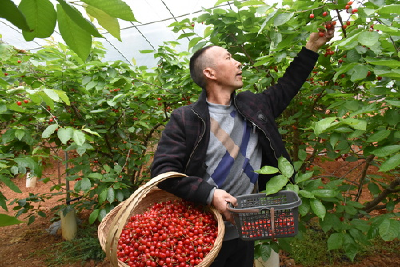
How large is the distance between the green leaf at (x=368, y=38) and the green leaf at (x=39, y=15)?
0.94m

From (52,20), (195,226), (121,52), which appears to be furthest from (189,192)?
(121,52)

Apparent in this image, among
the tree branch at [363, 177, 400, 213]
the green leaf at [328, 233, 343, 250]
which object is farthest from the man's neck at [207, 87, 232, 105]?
the tree branch at [363, 177, 400, 213]

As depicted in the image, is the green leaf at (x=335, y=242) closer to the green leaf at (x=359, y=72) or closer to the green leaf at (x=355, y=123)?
the green leaf at (x=355, y=123)

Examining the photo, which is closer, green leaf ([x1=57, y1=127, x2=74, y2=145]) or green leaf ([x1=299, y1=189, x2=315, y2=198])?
Result: green leaf ([x1=299, y1=189, x2=315, y2=198])

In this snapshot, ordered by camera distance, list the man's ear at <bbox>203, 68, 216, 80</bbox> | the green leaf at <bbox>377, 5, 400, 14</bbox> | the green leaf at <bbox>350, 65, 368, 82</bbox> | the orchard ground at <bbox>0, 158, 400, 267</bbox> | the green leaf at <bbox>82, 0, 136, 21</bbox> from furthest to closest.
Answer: the orchard ground at <bbox>0, 158, 400, 267</bbox> → the man's ear at <bbox>203, 68, 216, 80</bbox> → the green leaf at <bbox>350, 65, 368, 82</bbox> → the green leaf at <bbox>377, 5, 400, 14</bbox> → the green leaf at <bbox>82, 0, 136, 21</bbox>

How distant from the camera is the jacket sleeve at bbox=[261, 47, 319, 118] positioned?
1623mm

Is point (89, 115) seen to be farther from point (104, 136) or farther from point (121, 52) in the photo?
point (121, 52)

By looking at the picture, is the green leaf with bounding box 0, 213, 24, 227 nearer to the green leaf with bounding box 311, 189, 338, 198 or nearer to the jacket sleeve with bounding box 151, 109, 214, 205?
the jacket sleeve with bounding box 151, 109, 214, 205

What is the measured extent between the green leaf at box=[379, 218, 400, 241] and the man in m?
0.56

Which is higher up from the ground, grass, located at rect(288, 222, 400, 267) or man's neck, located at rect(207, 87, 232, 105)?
man's neck, located at rect(207, 87, 232, 105)

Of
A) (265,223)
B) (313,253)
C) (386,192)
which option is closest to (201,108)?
(265,223)

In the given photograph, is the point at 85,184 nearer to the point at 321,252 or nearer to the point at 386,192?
the point at 386,192

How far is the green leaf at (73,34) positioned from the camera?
1.68 ft

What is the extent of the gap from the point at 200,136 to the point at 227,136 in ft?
0.54
